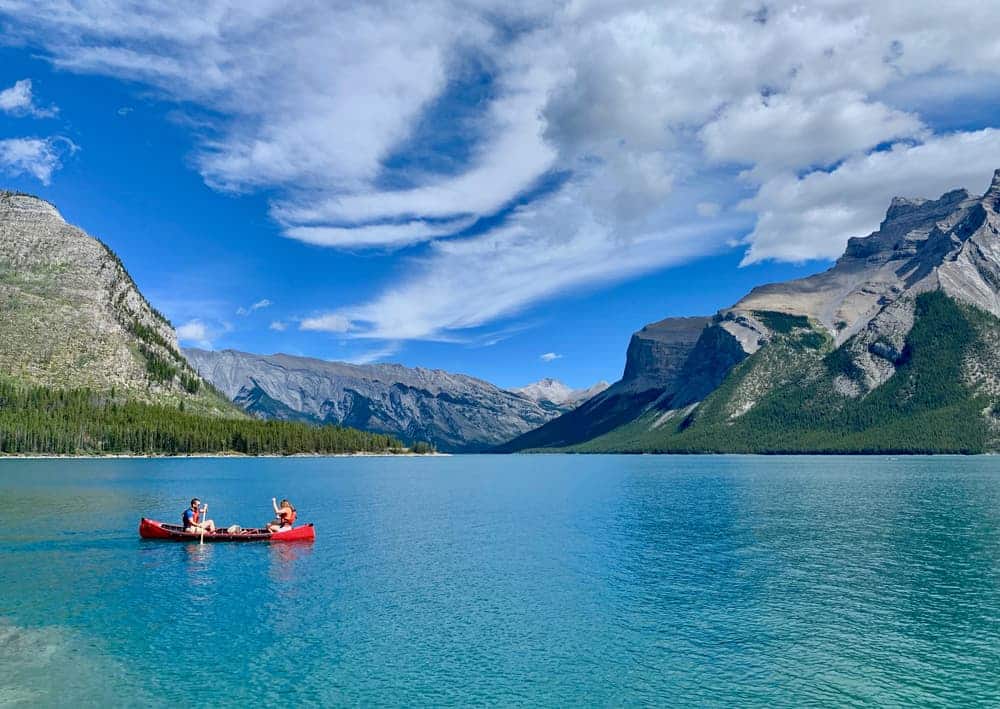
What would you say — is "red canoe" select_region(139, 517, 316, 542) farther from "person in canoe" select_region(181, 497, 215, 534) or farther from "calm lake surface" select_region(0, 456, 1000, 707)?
"calm lake surface" select_region(0, 456, 1000, 707)

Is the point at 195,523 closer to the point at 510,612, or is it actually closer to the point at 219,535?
the point at 219,535

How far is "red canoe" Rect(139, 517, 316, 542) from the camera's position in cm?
7531

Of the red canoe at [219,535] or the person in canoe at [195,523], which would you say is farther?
the person in canoe at [195,523]

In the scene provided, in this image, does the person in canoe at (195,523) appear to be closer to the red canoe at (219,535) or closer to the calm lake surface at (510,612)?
the red canoe at (219,535)

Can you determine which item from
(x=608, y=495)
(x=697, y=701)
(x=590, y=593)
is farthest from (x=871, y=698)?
(x=608, y=495)

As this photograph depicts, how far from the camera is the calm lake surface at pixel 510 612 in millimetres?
34188

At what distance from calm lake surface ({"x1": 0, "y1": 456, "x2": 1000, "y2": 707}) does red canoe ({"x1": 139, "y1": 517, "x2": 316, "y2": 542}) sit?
1.76m

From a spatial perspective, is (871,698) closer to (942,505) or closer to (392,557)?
(392,557)

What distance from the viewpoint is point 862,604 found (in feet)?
160

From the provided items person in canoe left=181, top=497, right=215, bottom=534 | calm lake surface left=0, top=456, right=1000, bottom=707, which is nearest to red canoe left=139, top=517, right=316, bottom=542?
person in canoe left=181, top=497, right=215, bottom=534

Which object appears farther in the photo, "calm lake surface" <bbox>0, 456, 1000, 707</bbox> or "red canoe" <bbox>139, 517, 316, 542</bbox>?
"red canoe" <bbox>139, 517, 316, 542</bbox>

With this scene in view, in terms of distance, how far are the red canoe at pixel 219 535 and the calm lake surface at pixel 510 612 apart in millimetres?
1759

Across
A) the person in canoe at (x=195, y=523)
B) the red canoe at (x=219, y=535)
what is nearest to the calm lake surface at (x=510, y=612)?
the red canoe at (x=219, y=535)

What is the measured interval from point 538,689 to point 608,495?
110 metres
